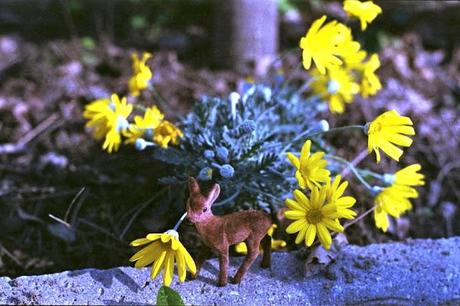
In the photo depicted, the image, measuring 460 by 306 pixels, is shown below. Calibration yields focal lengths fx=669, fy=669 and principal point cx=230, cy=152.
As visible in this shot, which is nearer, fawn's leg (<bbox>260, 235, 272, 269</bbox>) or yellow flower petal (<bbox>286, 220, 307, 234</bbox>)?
yellow flower petal (<bbox>286, 220, 307, 234</bbox>)

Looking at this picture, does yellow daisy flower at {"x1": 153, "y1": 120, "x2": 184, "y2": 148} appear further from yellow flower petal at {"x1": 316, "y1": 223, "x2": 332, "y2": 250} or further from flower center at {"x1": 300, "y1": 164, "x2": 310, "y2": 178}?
yellow flower petal at {"x1": 316, "y1": 223, "x2": 332, "y2": 250}

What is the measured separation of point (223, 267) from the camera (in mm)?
2389

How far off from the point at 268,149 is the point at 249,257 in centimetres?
61

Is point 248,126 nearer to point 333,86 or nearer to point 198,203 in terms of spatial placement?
point 198,203

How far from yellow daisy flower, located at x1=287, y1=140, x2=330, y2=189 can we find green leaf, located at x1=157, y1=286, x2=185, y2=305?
59 cm

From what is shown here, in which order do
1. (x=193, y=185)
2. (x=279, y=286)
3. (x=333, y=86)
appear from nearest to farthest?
1. (x=193, y=185)
2. (x=279, y=286)
3. (x=333, y=86)

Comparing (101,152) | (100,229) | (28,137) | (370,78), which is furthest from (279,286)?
(28,137)

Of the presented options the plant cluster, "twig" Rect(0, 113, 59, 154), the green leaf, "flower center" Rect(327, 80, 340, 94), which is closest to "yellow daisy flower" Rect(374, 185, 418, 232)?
the plant cluster

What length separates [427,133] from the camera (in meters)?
3.84

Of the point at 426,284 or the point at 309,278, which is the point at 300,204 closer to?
the point at 309,278

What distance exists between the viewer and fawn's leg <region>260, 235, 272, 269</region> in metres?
2.52

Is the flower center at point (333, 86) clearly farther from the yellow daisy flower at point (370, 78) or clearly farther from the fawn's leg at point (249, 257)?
the fawn's leg at point (249, 257)

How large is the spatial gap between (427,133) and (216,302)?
1991mm

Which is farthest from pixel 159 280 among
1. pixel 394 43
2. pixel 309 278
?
pixel 394 43
